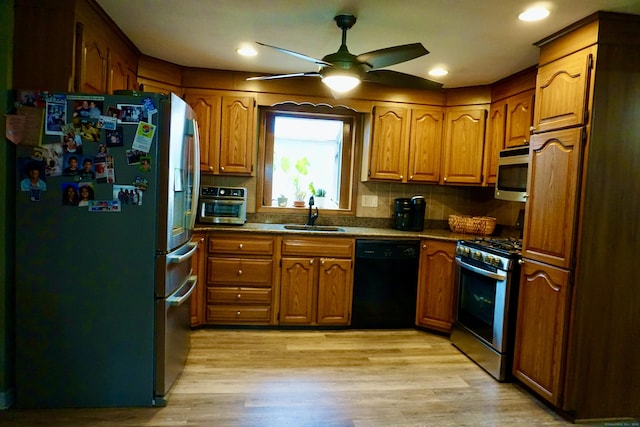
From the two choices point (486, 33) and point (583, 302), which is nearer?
point (583, 302)

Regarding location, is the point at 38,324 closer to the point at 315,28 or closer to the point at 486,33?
the point at 315,28

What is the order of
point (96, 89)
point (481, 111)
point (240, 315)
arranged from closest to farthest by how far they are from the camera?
point (96, 89)
point (240, 315)
point (481, 111)

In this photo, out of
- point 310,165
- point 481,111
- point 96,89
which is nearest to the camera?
point 96,89

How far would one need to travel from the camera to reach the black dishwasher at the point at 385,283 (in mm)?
3420

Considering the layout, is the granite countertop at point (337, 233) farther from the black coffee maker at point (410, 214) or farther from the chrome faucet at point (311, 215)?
the chrome faucet at point (311, 215)

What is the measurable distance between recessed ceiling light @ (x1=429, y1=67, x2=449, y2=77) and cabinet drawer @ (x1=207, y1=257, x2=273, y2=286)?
223cm

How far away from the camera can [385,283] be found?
11.3 ft

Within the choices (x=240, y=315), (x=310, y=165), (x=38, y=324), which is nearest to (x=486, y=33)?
(x=310, y=165)

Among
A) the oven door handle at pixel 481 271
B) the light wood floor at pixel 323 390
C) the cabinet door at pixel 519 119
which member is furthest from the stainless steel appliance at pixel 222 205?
the cabinet door at pixel 519 119

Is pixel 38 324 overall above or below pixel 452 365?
above

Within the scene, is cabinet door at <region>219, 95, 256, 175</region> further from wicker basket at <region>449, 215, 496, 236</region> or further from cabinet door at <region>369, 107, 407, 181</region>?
wicker basket at <region>449, 215, 496, 236</region>

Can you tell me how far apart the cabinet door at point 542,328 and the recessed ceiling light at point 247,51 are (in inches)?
102

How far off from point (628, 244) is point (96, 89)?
3476 millimetres

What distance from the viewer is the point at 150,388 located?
2115 mm
